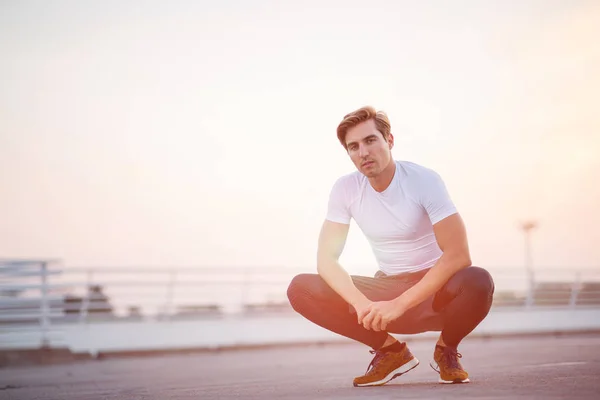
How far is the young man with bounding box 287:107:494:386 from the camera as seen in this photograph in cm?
356

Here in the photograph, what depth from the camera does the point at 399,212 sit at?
3738 mm

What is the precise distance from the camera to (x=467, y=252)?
358 centimetres

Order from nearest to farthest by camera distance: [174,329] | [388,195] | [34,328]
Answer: [388,195] → [34,328] → [174,329]

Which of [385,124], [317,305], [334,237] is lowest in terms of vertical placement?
[317,305]

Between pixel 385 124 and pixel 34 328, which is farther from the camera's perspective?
pixel 34 328

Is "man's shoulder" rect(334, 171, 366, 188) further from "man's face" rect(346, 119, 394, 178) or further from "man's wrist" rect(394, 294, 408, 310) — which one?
"man's wrist" rect(394, 294, 408, 310)

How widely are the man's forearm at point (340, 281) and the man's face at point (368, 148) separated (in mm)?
478

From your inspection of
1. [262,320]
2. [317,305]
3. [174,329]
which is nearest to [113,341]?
[174,329]

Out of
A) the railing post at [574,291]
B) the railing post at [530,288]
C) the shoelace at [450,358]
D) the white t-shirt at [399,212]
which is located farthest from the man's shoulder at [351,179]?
the railing post at [574,291]

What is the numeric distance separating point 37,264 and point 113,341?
5.40ft

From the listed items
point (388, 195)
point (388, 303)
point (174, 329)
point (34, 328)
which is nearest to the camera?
point (388, 303)

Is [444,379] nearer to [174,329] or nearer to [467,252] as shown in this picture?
[467,252]

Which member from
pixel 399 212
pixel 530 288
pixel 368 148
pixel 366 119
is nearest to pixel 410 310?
pixel 399 212

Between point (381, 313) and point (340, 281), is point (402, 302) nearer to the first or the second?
point (381, 313)
